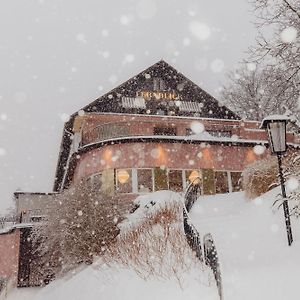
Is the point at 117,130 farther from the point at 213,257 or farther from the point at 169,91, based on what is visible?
the point at 213,257

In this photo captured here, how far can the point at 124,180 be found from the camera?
80.2 ft

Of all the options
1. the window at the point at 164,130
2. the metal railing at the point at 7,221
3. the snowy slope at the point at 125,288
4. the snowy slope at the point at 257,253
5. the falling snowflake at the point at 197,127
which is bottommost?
the snowy slope at the point at 125,288

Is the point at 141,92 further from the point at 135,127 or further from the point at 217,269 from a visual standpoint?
the point at 217,269

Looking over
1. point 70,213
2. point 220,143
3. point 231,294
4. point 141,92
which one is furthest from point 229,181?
point 231,294

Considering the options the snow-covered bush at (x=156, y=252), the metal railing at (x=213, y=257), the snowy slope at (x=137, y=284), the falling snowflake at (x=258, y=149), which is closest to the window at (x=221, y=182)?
the falling snowflake at (x=258, y=149)

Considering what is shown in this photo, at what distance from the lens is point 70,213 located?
17375 mm

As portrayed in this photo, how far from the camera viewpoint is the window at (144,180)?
24.4 m

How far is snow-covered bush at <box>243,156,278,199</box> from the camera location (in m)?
15.6

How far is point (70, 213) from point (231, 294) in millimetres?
10758

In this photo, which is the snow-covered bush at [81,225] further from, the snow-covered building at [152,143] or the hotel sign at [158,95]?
the hotel sign at [158,95]

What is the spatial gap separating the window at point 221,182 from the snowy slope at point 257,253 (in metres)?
9.61

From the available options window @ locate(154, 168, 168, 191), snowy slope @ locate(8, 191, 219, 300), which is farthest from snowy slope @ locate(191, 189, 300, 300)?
window @ locate(154, 168, 168, 191)

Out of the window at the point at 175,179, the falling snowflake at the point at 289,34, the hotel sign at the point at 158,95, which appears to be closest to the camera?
the falling snowflake at the point at 289,34

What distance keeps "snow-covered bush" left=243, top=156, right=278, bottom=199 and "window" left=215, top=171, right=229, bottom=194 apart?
9.49 metres
